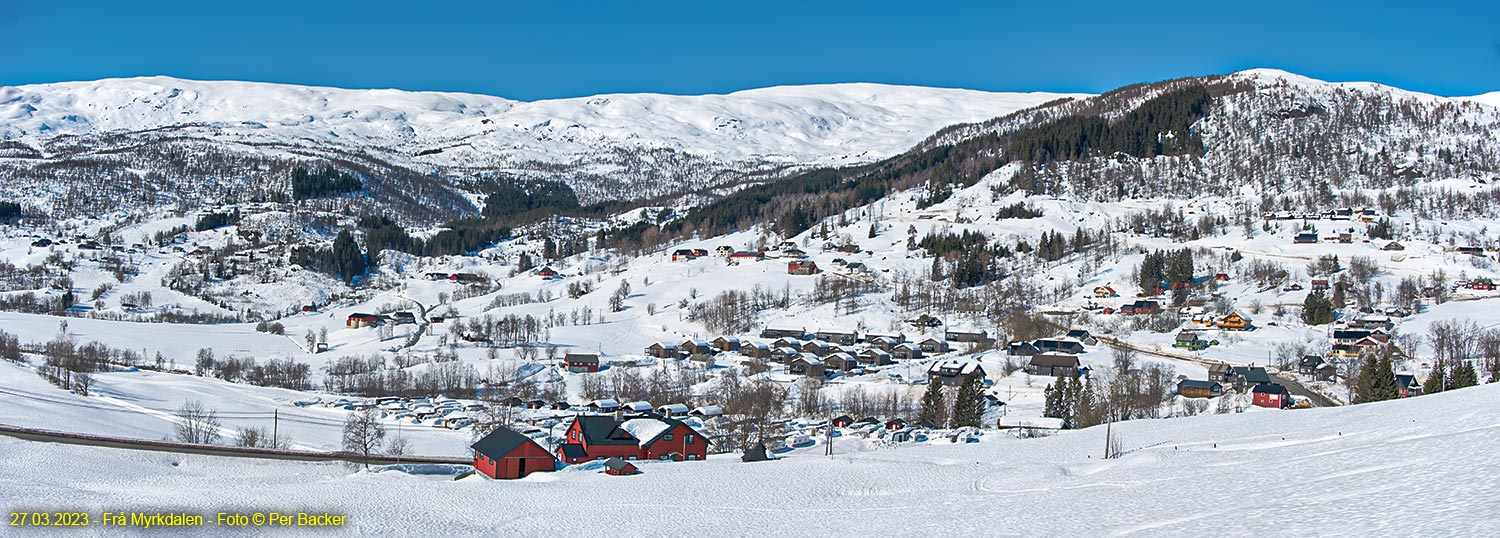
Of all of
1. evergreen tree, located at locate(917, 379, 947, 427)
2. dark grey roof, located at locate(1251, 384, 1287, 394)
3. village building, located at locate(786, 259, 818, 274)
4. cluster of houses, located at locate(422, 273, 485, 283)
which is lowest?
evergreen tree, located at locate(917, 379, 947, 427)

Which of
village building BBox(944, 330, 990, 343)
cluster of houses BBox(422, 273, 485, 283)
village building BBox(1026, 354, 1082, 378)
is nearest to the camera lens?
village building BBox(1026, 354, 1082, 378)

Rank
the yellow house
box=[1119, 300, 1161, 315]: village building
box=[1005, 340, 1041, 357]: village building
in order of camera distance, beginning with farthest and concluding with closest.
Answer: box=[1119, 300, 1161, 315]: village building, the yellow house, box=[1005, 340, 1041, 357]: village building

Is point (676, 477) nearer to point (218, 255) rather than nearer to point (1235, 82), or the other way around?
point (218, 255)

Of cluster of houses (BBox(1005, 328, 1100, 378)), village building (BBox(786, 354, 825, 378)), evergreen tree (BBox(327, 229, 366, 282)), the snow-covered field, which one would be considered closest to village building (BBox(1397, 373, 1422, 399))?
cluster of houses (BBox(1005, 328, 1100, 378))

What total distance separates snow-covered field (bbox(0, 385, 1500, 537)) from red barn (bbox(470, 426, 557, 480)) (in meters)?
1.50

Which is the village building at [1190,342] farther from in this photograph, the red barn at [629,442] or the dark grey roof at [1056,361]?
the red barn at [629,442]

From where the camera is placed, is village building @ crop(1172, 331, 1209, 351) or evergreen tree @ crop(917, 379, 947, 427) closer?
evergreen tree @ crop(917, 379, 947, 427)

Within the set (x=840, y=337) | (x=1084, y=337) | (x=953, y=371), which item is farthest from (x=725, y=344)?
(x=1084, y=337)

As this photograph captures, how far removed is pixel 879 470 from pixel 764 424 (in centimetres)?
1935

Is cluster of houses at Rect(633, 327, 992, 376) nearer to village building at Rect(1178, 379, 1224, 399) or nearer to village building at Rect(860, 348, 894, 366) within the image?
village building at Rect(860, 348, 894, 366)

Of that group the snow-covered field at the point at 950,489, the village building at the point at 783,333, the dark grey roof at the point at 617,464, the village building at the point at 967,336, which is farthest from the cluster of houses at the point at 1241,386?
the dark grey roof at the point at 617,464

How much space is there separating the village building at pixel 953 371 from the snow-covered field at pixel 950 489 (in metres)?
27.1

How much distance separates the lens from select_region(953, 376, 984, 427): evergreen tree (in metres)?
46.2

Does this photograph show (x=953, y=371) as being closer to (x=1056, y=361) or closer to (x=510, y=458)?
(x=1056, y=361)
